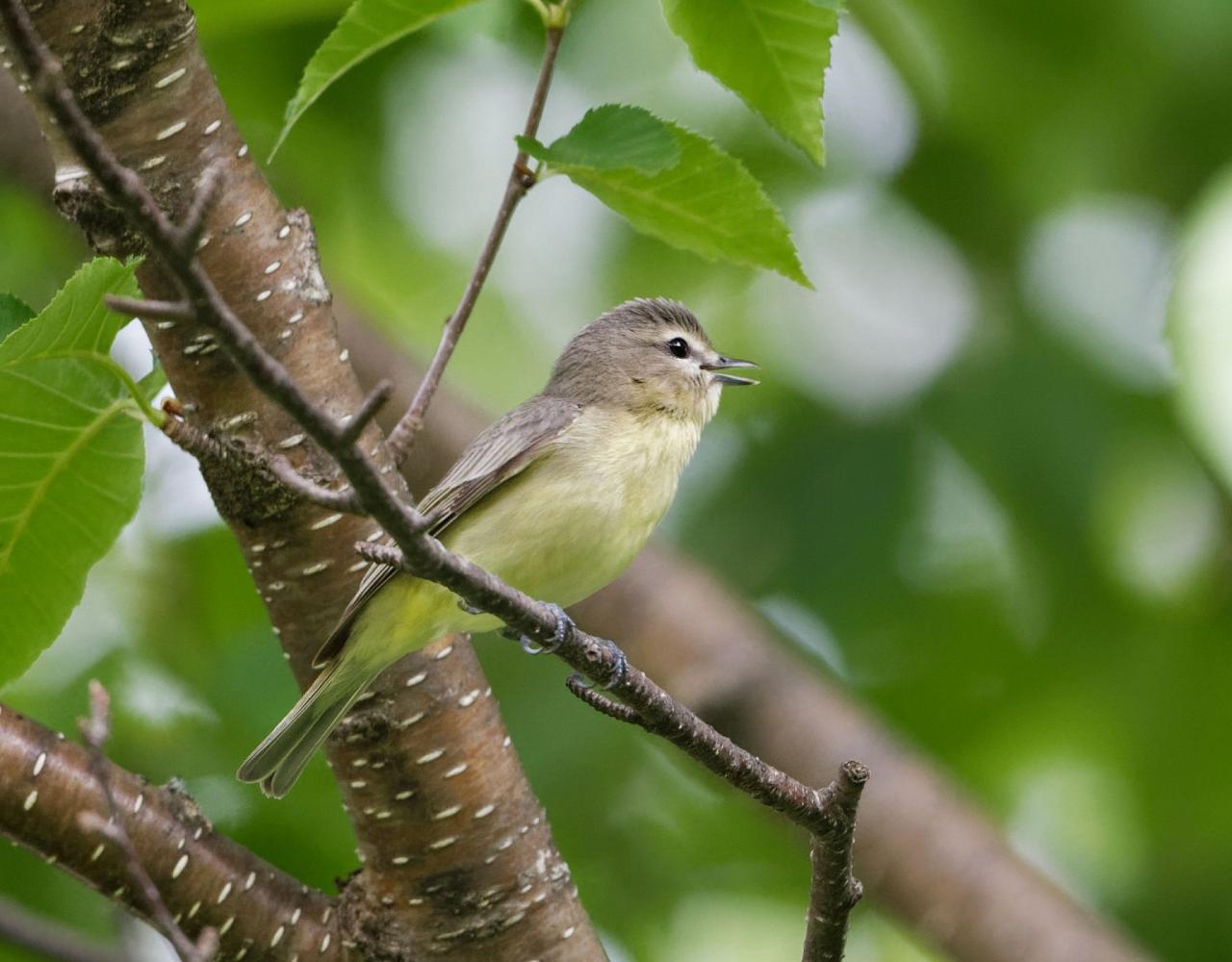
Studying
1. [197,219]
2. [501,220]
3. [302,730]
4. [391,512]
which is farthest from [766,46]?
[302,730]

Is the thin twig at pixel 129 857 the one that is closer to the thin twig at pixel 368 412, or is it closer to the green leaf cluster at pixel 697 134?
the thin twig at pixel 368 412

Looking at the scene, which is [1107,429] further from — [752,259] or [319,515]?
[319,515]

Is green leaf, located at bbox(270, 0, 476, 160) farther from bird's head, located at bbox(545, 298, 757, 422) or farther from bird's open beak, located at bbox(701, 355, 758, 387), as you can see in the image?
bird's open beak, located at bbox(701, 355, 758, 387)

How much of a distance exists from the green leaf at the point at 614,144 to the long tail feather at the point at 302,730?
1.46 metres

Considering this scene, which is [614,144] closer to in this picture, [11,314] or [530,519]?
[11,314]

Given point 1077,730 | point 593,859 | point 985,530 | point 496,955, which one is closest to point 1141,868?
point 1077,730

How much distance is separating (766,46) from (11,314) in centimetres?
171

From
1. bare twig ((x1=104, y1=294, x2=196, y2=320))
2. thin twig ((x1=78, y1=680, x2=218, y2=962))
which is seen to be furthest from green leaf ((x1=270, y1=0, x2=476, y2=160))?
bare twig ((x1=104, y1=294, x2=196, y2=320))

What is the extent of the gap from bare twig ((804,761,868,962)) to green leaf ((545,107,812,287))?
1.30m

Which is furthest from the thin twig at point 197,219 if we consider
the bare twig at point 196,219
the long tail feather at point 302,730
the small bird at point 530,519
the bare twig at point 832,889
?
the long tail feather at point 302,730

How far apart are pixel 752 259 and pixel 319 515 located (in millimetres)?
1193

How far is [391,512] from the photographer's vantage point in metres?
2.22

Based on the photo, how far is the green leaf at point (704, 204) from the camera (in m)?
3.31

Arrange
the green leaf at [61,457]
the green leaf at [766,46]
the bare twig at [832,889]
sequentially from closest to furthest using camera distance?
the bare twig at [832,889] < the green leaf at [61,457] < the green leaf at [766,46]
